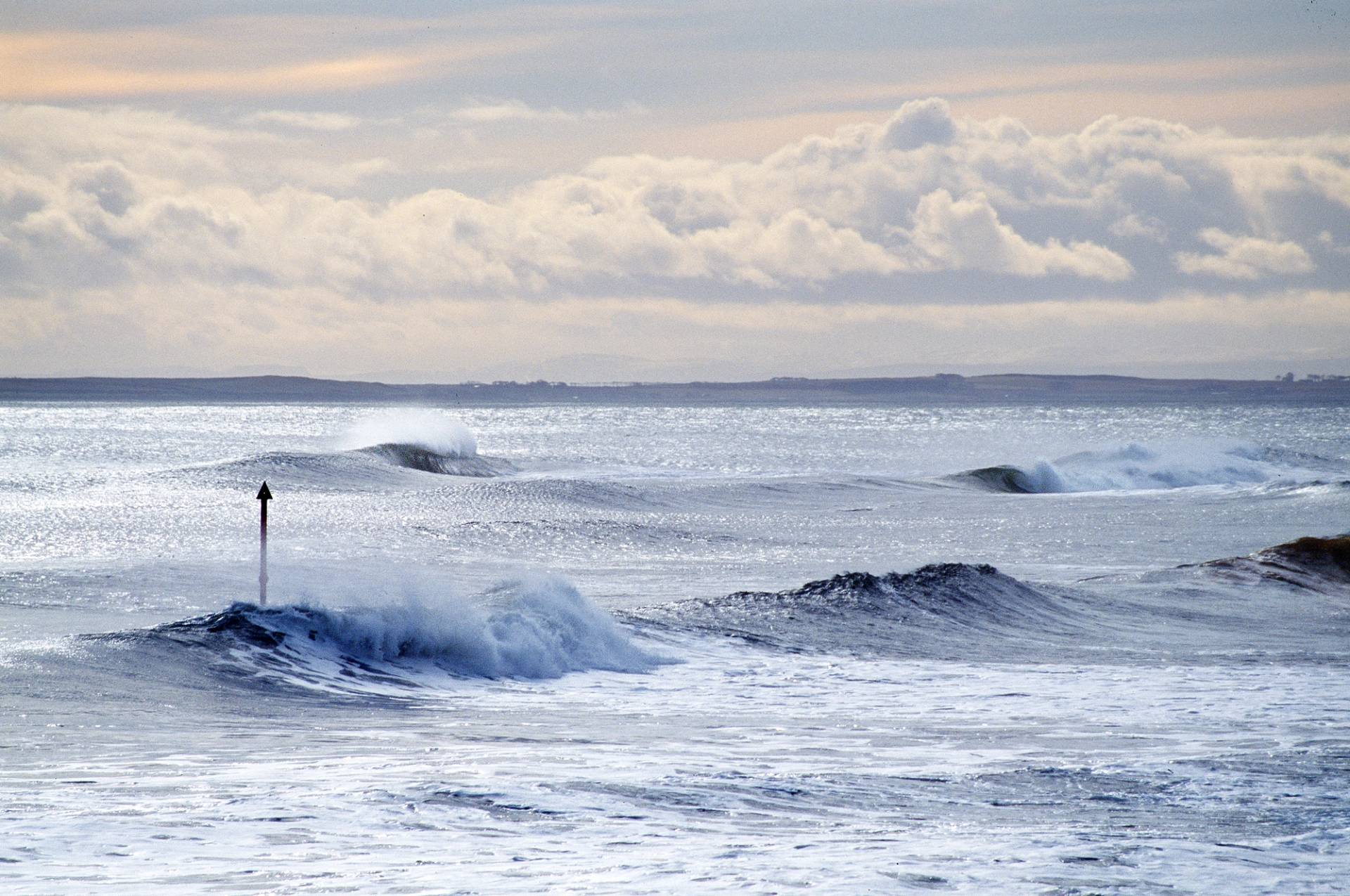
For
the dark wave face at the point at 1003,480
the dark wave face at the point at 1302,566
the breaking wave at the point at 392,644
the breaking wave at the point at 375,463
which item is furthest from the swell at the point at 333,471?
the breaking wave at the point at 392,644

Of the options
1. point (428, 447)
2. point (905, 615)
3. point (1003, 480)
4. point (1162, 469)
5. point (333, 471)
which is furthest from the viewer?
point (428, 447)

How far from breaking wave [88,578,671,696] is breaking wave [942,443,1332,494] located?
30.7 metres

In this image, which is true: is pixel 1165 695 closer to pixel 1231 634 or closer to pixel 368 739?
pixel 1231 634

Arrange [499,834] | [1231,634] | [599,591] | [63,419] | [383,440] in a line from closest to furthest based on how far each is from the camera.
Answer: [499,834]
[1231,634]
[599,591]
[383,440]
[63,419]

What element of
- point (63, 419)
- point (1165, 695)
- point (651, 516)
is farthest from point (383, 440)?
point (63, 419)

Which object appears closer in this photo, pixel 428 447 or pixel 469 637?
pixel 469 637

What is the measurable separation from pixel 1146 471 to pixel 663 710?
1587 inches

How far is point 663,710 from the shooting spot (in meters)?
10.4

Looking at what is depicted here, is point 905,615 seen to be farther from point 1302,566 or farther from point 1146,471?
point 1146,471

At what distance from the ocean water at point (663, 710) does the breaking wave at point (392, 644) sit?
34 mm

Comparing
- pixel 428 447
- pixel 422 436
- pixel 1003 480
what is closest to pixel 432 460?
pixel 428 447

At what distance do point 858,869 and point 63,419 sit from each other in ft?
425

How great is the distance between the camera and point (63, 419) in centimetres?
12438

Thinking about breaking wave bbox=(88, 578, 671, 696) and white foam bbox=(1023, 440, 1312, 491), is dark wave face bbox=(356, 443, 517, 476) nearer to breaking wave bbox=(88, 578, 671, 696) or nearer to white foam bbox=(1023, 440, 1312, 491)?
white foam bbox=(1023, 440, 1312, 491)
